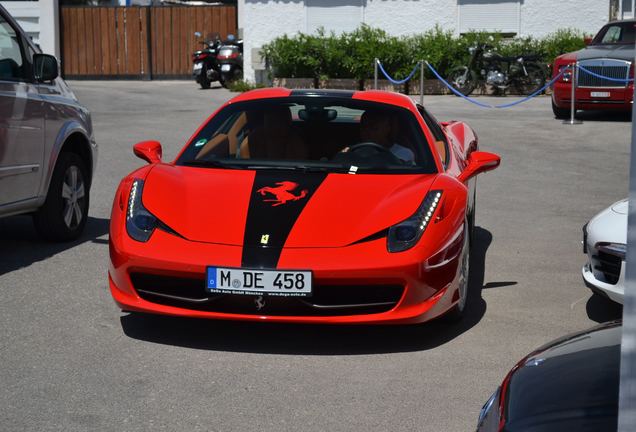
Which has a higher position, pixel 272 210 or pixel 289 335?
pixel 272 210

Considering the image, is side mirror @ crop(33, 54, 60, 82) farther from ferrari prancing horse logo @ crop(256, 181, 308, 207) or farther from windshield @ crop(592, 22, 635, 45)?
windshield @ crop(592, 22, 635, 45)

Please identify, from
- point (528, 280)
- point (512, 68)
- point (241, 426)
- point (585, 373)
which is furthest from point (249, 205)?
point (512, 68)

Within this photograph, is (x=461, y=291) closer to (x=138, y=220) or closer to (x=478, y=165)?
(x=478, y=165)

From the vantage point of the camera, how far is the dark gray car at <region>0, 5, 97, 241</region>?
7613 millimetres

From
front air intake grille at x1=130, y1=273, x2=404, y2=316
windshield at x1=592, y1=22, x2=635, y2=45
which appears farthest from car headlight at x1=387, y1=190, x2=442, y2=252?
windshield at x1=592, y1=22, x2=635, y2=45

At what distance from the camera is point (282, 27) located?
28.1m

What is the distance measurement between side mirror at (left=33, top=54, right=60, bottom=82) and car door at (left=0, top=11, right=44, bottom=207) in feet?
0.22

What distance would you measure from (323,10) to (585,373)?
25.9 metres

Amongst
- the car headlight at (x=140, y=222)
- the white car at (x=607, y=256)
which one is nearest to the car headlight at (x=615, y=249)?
the white car at (x=607, y=256)

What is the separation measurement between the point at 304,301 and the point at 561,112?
14.5 meters

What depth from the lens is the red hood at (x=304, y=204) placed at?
557cm

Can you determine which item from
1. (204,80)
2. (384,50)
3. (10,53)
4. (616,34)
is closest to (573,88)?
(616,34)

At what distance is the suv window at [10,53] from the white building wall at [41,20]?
2302 cm

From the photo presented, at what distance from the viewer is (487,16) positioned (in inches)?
1077
